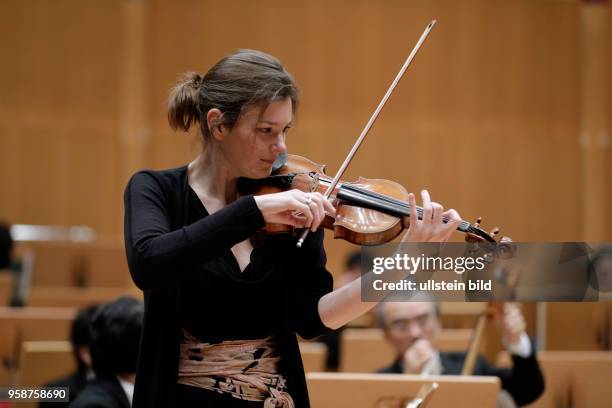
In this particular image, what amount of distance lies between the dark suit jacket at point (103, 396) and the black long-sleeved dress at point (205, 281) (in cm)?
59

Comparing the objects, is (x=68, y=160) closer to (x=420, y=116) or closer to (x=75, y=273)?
(x=75, y=273)

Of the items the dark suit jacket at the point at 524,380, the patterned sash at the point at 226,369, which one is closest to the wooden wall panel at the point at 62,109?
the dark suit jacket at the point at 524,380

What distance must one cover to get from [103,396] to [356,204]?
90 cm

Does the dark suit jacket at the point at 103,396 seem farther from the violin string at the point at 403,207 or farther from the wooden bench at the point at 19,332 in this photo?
the wooden bench at the point at 19,332

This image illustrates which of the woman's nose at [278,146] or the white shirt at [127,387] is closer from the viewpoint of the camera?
the woman's nose at [278,146]

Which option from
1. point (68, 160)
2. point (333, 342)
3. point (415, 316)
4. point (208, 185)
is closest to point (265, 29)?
point (68, 160)

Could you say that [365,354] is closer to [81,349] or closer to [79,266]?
[81,349]

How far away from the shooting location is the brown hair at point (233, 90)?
5.30ft

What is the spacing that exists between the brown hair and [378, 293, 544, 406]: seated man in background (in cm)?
148

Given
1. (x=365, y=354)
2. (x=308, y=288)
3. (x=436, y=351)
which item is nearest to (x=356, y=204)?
(x=308, y=288)

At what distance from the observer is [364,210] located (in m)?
1.72

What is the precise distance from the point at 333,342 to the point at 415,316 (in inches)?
29.0

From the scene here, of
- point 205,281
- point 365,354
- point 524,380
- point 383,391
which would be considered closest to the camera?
point 205,281

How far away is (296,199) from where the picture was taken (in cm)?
147
